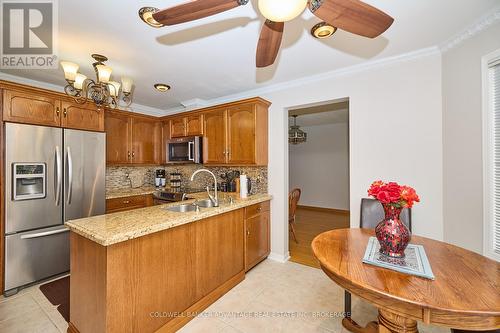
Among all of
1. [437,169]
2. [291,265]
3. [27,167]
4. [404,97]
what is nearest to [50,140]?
[27,167]

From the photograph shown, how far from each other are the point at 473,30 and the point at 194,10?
227 cm

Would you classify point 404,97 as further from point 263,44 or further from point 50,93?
point 50,93

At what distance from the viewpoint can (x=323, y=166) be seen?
6.23 m

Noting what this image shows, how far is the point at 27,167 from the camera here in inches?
88.7

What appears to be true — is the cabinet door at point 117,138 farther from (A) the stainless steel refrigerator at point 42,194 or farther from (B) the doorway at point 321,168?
(B) the doorway at point 321,168

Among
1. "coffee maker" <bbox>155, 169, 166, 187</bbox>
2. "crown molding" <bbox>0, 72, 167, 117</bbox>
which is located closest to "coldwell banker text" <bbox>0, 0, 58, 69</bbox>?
"crown molding" <bbox>0, 72, 167, 117</bbox>

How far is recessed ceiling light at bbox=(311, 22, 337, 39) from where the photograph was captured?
1.67 metres

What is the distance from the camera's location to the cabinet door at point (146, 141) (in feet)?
12.1

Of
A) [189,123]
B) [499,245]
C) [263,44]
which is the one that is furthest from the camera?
[189,123]

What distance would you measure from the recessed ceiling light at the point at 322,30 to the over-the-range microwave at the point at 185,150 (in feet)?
7.29

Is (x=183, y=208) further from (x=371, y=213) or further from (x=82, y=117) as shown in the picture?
(x=371, y=213)

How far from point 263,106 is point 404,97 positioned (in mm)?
1672

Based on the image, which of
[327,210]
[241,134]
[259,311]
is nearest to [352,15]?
[241,134]

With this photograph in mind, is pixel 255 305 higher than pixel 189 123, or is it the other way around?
pixel 189 123
